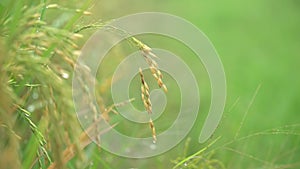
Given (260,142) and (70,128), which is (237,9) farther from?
(70,128)

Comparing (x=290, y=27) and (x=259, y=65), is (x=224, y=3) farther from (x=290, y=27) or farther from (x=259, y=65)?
(x=259, y=65)

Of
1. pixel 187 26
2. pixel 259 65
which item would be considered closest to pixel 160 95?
pixel 259 65

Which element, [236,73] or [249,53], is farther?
[249,53]

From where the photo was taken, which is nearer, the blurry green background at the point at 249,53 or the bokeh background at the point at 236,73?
the bokeh background at the point at 236,73

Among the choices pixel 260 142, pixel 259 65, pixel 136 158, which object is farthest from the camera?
pixel 259 65

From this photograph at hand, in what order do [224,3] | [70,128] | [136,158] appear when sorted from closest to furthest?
[70,128] → [136,158] → [224,3]

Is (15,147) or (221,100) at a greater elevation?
(15,147)

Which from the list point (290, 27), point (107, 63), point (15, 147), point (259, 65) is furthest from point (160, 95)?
point (15, 147)

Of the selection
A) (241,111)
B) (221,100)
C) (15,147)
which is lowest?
(241,111)

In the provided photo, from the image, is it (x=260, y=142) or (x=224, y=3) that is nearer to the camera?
(x=260, y=142)

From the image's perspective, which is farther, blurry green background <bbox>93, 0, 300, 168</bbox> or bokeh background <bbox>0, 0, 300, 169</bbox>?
blurry green background <bbox>93, 0, 300, 168</bbox>
